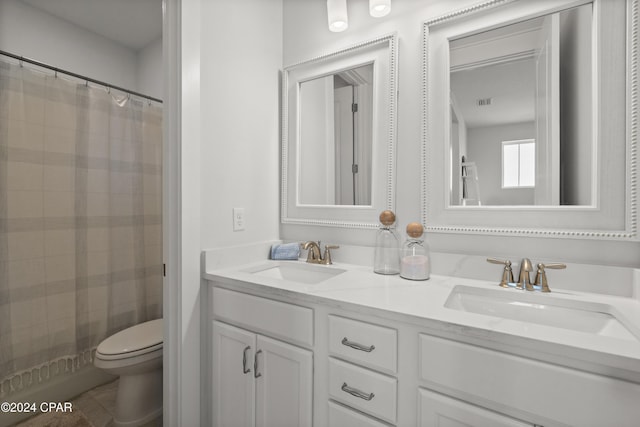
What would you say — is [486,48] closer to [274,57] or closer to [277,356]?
[274,57]

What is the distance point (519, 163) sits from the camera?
114cm

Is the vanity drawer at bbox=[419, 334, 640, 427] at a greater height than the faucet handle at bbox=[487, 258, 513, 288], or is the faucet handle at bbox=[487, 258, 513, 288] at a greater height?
the faucet handle at bbox=[487, 258, 513, 288]

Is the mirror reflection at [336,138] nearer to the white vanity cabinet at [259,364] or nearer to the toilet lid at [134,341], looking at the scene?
the white vanity cabinet at [259,364]

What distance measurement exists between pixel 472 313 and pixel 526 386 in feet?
0.70

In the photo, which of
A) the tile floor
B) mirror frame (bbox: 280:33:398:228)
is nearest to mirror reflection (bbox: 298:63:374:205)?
mirror frame (bbox: 280:33:398:228)

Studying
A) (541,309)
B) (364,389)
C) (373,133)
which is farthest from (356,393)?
(373,133)

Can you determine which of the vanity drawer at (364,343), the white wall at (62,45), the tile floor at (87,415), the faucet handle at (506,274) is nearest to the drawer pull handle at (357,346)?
the vanity drawer at (364,343)

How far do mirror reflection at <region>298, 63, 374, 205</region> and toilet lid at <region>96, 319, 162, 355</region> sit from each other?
3.66 ft

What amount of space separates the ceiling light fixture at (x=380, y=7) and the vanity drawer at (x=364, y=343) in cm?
130

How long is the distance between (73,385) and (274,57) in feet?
7.68

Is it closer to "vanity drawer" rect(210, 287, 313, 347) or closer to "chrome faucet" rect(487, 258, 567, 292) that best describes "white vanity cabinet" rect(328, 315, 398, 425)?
"vanity drawer" rect(210, 287, 313, 347)

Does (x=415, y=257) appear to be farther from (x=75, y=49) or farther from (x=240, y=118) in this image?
(x=75, y=49)

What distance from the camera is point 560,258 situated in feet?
3.51

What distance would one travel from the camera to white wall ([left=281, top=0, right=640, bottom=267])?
1.06 meters
